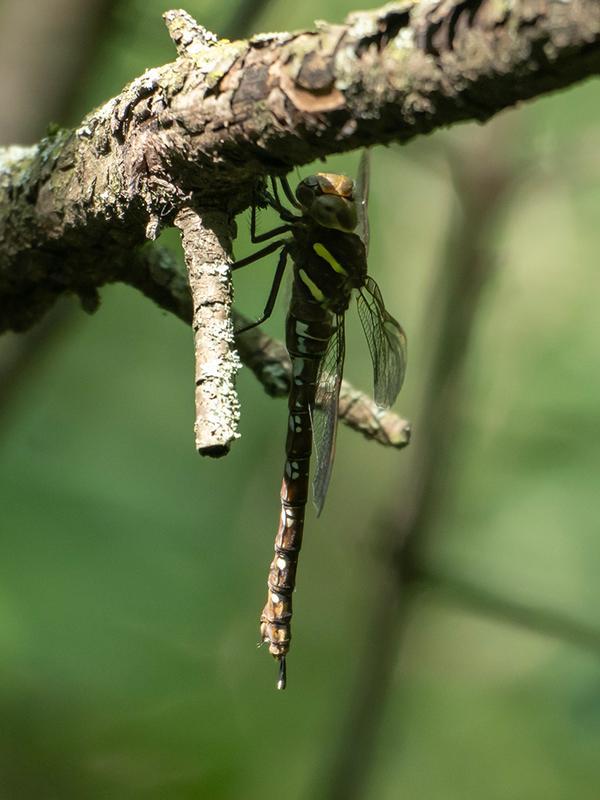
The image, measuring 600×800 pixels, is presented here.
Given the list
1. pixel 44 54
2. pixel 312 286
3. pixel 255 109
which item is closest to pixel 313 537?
pixel 44 54

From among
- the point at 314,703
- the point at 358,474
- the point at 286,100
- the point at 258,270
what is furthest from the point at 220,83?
the point at 314,703

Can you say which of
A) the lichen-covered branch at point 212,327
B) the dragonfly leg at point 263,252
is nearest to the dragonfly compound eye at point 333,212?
the dragonfly leg at point 263,252

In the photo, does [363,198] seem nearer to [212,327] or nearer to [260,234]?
[260,234]

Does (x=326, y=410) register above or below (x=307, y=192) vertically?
below

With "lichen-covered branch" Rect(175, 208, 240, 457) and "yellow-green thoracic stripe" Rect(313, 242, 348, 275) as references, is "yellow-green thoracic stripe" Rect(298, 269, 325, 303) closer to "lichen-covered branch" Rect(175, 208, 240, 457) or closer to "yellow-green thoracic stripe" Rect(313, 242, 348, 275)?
"yellow-green thoracic stripe" Rect(313, 242, 348, 275)

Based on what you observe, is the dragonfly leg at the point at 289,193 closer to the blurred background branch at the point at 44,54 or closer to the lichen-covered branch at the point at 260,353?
the lichen-covered branch at the point at 260,353
